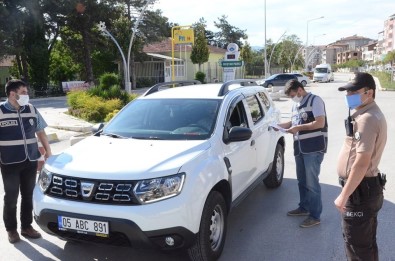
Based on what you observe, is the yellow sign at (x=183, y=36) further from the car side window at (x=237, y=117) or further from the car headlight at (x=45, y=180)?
the car headlight at (x=45, y=180)

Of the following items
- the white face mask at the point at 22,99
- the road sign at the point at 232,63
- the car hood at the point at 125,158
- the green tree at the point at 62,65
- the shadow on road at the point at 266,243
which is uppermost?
the green tree at the point at 62,65

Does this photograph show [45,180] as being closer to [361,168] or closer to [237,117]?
[237,117]

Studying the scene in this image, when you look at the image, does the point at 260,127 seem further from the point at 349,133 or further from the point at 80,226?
the point at 80,226

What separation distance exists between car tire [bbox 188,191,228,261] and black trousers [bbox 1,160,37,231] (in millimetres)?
2104

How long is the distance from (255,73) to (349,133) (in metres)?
76.6

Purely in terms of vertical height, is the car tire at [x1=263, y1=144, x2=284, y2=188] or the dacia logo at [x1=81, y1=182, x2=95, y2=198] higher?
the dacia logo at [x1=81, y1=182, x2=95, y2=198]

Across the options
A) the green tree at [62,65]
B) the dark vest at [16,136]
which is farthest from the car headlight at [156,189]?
the green tree at [62,65]

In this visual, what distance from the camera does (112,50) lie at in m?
39.6

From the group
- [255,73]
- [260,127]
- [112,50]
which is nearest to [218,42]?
[255,73]

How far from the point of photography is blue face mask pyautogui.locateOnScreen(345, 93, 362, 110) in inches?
113

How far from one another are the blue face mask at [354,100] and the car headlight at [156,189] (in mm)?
1442

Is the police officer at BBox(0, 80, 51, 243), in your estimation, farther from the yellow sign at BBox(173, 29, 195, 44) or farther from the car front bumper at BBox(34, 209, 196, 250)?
the yellow sign at BBox(173, 29, 195, 44)

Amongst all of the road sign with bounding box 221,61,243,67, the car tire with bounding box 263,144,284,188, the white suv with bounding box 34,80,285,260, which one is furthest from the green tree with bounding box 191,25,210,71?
the white suv with bounding box 34,80,285,260

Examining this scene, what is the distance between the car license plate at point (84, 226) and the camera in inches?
130
